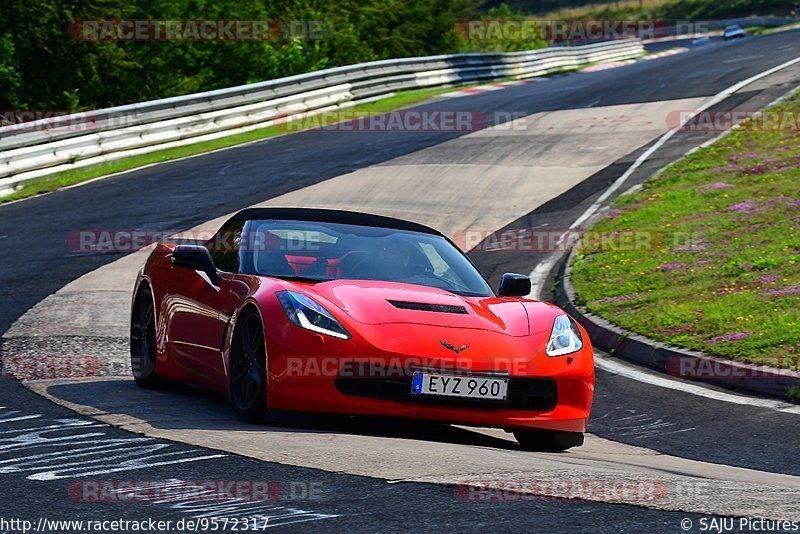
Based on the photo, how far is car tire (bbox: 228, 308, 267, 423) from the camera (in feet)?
22.9

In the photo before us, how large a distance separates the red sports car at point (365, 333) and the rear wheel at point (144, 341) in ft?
0.43

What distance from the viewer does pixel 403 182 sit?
21172 millimetres

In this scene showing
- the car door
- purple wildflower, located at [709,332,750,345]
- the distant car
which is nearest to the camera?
the car door

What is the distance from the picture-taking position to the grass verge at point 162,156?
848 inches

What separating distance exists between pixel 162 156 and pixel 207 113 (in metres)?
2.82

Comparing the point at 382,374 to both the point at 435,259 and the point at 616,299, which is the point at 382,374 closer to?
the point at 435,259

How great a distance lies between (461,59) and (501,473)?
116 ft

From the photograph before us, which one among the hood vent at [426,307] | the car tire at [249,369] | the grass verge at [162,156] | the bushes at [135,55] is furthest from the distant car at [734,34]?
the car tire at [249,369]

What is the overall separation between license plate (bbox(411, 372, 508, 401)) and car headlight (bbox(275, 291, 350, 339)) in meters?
0.48

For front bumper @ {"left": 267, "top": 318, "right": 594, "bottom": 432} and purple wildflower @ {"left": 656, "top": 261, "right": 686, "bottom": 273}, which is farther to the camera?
purple wildflower @ {"left": 656, "top": 261, "right": 686, "bottom": 273}

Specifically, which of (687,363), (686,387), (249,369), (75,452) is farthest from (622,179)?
(75,452)

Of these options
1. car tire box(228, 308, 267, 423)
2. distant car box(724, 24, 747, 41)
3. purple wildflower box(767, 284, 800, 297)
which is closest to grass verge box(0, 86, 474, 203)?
purple wildflower box(767, 284, 800, 297)

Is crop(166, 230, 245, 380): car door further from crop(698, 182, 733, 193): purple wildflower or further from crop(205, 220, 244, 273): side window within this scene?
crop(698, 182, 733, 193): purple wildflower

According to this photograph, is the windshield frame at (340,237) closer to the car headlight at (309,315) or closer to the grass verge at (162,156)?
the car headlight at (309,315)
